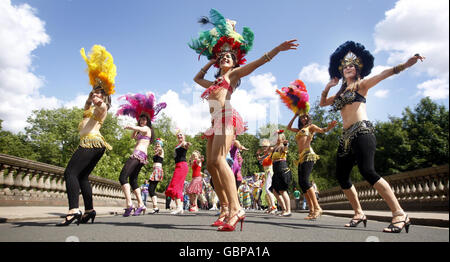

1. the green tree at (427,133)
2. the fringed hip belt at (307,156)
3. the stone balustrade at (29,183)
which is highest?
the green tree at (427,133)

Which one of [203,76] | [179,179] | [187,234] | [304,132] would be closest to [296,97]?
[304,132]

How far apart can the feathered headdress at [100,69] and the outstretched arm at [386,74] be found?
411 centimetres

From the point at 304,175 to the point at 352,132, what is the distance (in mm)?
2518

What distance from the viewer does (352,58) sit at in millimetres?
5414

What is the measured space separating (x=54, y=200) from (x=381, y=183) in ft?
31.1

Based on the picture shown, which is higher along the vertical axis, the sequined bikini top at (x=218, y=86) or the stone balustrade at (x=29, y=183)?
the sequined bikini top at (x=218, y=86)

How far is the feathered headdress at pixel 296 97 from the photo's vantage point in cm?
772

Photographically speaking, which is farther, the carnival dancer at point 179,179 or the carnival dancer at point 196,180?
the carnival dancer at point 196,180

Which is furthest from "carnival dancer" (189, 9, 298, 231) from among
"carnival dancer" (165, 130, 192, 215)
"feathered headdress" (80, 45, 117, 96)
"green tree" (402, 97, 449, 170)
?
"green tree" (402, 97, 449, 170)

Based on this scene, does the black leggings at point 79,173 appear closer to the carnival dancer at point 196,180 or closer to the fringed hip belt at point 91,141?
Result: the fringed hip belt at point 91,141

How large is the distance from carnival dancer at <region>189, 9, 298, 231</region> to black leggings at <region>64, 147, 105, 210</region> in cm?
182

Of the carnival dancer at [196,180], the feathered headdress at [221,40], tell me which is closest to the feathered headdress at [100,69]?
the feathered headdress at [221,40]
